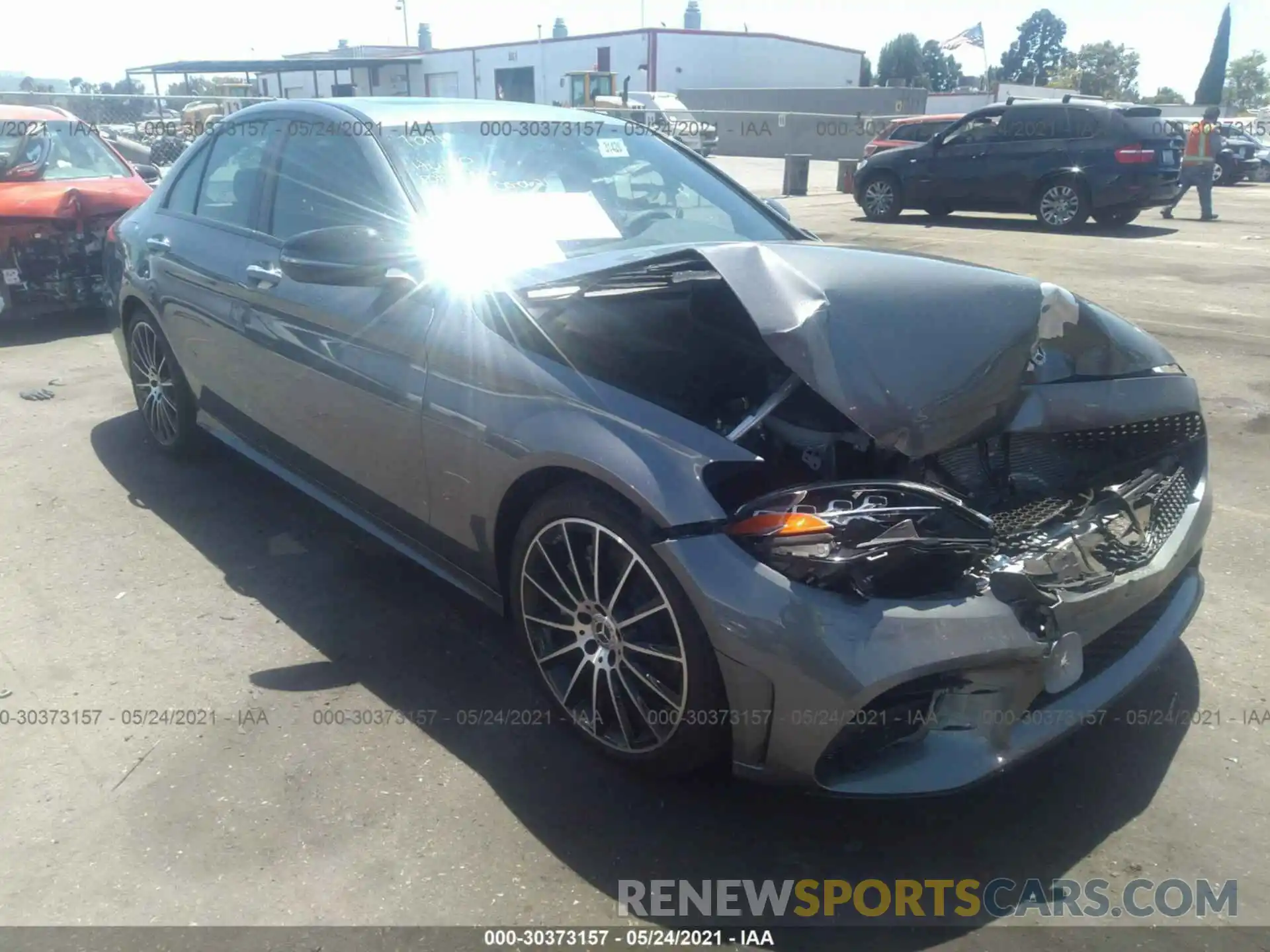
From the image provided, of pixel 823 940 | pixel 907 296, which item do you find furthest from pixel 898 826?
pixel 907 296

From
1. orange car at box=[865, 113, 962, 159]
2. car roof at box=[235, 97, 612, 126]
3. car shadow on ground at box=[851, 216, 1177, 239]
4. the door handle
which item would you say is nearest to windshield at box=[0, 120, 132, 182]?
A: car roof at box=[235, 97, 612, 126]

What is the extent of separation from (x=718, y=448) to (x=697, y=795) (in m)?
0.97

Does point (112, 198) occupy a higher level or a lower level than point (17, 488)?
higher

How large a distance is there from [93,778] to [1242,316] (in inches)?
347

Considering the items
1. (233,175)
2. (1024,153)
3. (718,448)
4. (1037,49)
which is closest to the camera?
A: (718,448)

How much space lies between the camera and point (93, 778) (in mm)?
2799

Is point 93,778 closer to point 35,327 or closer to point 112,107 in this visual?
point 35,327

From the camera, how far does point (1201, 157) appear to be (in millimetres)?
14680

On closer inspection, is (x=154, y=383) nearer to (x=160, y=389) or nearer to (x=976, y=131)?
(x=160, y=389)

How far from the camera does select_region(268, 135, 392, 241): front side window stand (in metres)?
3.60

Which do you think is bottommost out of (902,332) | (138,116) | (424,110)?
(902,332)

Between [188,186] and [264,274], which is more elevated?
[188,186]

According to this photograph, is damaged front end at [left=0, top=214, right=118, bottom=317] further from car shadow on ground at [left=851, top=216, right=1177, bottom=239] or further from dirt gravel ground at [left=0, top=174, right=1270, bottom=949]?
car shadow on ground at [left=851, top=216, right=1177, bottom=239]

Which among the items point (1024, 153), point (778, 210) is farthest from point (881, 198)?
point (778, 210)
